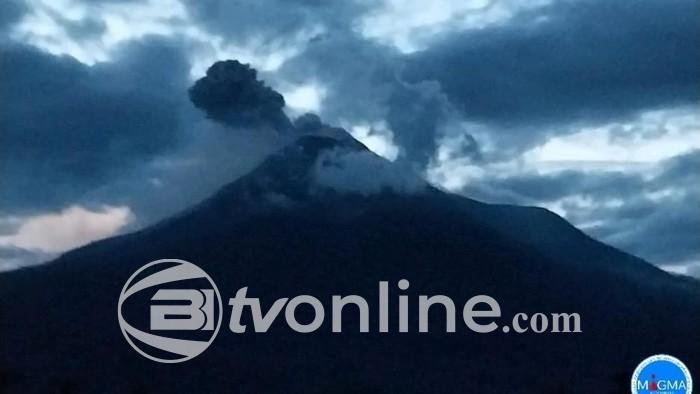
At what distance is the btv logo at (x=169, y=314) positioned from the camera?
4926 mm

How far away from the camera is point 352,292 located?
497cm

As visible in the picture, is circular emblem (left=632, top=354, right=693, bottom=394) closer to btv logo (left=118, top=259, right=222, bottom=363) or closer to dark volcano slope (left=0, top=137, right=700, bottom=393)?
dark volcano slope (left=0, top=137, right=700, bottom=393)

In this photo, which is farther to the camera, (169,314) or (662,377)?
(662,377)

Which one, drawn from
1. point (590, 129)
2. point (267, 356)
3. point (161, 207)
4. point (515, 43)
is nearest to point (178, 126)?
point (161, 207)

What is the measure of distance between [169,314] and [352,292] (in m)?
0.89

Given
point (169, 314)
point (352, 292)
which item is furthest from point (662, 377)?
point (169, 314)

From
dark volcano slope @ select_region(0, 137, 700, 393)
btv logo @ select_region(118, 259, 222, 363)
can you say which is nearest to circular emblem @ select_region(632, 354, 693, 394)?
dark volcano slope @ select_region(0, 137, 700, 393)

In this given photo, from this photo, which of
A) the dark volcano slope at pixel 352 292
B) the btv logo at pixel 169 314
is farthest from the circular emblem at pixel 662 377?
the btv logo at pixel 169 314

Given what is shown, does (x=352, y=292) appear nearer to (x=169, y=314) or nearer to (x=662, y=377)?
(x=169, y=314)

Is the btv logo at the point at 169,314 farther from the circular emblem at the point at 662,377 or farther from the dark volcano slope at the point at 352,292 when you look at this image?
the circular emblem at the point at 662,377

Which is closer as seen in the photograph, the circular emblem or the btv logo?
the btv logo

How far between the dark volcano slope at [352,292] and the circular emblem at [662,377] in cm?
5

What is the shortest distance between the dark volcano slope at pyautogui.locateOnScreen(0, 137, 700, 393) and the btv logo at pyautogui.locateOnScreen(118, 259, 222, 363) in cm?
5

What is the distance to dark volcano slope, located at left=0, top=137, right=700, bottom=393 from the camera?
4930mm
